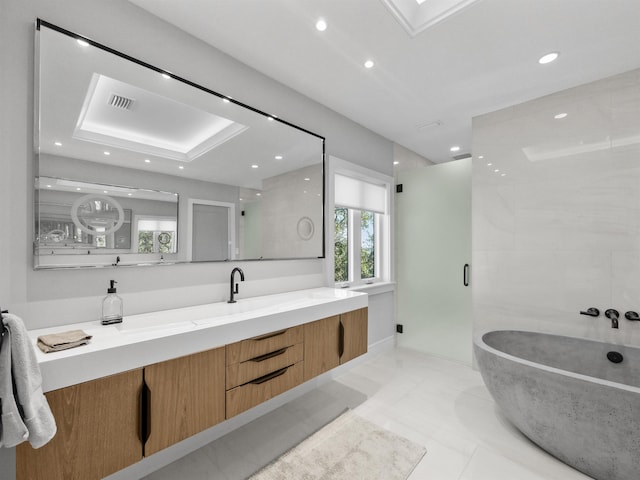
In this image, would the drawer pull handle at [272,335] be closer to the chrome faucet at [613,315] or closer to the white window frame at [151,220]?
the white window frame at [151,220]

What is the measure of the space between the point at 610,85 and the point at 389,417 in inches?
122

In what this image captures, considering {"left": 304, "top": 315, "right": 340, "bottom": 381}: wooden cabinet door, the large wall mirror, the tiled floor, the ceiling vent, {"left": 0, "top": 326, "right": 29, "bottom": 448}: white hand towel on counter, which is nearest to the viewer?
{"left": 0, "top": 326, "right": 29, "bottom": 448}: white hand towel on counter

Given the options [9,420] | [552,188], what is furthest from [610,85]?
[9,420]

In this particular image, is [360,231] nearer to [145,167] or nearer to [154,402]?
[145,167]

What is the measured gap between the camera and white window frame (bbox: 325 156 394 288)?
108 inches

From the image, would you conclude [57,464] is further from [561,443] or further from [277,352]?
[561,443]

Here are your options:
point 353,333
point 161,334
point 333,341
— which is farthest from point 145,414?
point 353,333

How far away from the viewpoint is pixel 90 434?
3.47 ft

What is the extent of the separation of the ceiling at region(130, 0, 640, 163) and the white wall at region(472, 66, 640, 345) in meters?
0.25

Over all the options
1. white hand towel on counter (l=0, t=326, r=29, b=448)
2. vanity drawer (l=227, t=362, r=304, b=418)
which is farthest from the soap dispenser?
vanity drawer (l=227, t=362, r=304, b=418)

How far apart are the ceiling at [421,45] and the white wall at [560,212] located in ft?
0.83

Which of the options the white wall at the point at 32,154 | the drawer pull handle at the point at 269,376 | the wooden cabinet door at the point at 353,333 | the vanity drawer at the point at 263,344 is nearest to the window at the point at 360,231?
the wooden cabinet door at the point at 353,333

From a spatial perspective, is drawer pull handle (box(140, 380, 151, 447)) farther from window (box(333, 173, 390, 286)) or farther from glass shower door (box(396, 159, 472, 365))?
glass shower door (box(396, 159, 472, 365))

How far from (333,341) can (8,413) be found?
5.23 feet
